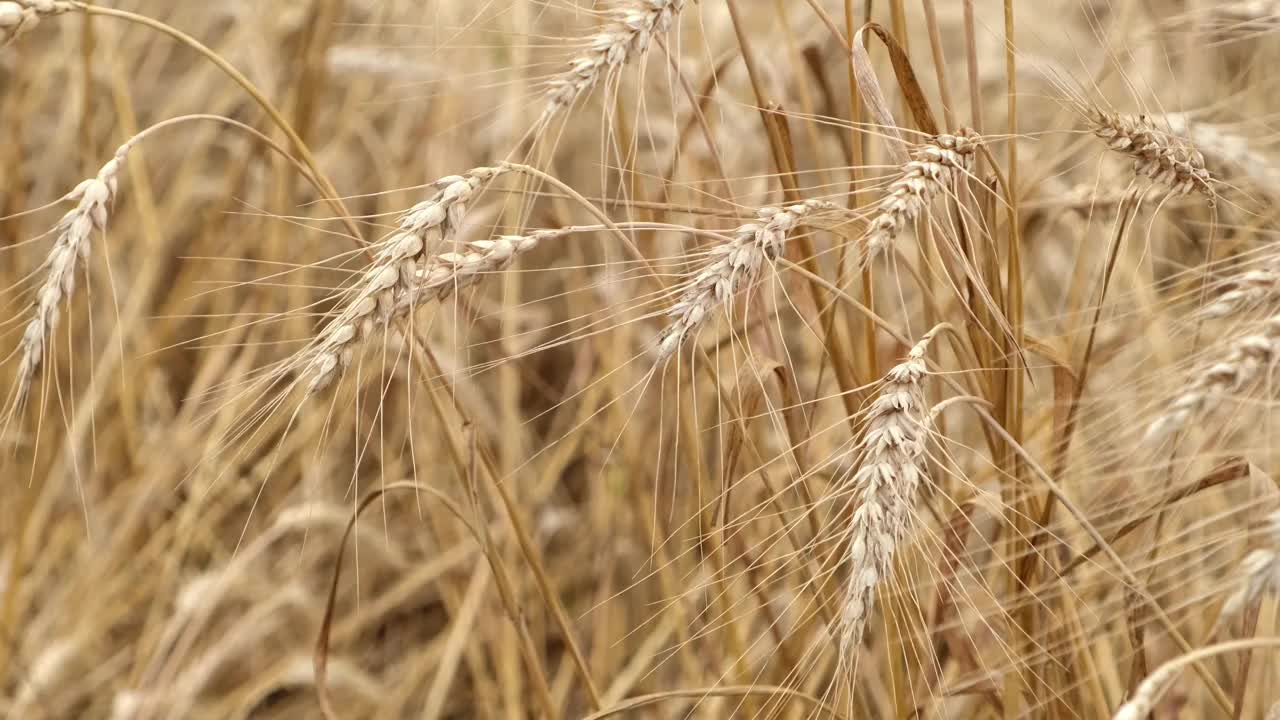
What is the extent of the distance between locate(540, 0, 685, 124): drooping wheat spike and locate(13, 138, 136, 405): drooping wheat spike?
242 millimetres

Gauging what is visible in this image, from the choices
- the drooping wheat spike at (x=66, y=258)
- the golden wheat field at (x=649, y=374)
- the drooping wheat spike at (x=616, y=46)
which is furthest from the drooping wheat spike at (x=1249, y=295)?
the drooping wheat spike at (x=66, y=258)

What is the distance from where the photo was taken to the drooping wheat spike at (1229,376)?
1.81 ft

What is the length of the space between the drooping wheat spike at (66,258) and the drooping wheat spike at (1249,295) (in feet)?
2.01

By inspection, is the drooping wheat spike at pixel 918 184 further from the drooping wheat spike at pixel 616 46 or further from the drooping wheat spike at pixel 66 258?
the drooping wheat spike at pixel 66 258

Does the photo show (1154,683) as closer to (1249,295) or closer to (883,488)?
(883,488)

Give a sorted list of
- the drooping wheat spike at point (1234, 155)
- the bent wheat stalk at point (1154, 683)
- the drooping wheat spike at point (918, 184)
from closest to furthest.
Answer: the bent wheat stalk at point (1154, 683) < the drooping wheat spike at point (918, 184) < the drooping wheat spike at point (1234, 155)

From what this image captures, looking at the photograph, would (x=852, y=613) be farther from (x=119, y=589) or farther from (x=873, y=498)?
(x=119, y=589)

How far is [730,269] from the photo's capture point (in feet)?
1.89

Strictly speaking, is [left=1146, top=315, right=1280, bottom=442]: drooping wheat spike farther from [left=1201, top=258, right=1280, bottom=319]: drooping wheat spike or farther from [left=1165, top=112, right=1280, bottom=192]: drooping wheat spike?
[left=1165, top=112, right=1280, bottom=192]: drooping wheat spike

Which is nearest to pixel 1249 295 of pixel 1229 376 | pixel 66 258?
pixel 1229 376

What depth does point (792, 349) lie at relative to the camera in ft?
5.40

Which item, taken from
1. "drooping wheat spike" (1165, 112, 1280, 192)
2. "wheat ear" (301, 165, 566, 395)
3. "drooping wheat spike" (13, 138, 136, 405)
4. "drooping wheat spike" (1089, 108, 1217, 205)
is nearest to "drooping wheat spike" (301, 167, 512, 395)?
"wheat ear" (301, 165, 566, 395)

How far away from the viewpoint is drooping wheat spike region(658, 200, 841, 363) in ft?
1.85

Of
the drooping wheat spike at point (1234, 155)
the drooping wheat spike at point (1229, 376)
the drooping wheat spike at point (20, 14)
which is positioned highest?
the drooping wheat spike at point (20, 14)
